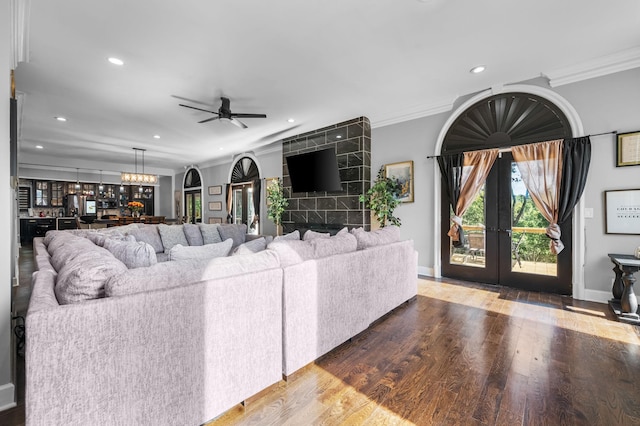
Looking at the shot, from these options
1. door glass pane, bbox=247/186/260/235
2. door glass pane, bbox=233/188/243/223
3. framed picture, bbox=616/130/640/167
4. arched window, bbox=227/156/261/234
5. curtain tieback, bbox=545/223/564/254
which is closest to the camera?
framed picture, bbox=616/130/640/167

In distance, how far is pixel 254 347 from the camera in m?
1.63

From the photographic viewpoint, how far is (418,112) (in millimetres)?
4691

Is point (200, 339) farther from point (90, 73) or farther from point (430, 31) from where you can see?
point (90, 73)

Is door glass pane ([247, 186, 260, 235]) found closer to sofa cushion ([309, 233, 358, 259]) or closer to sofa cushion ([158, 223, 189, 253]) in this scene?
sofa cushion ([158, 223, 189, 253])

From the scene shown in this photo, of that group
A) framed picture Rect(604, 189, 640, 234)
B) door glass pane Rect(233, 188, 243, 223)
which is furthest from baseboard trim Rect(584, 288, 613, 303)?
door glass pane Rect(233, 188, 243, 223)

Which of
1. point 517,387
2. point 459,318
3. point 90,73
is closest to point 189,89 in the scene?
point 90,73

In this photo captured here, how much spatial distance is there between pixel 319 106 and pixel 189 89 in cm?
202

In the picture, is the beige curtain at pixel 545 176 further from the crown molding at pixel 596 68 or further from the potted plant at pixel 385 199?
the potted plant at pixel 385 199

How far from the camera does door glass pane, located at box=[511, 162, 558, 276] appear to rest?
3742mm

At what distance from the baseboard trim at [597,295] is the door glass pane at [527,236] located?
0.37 m

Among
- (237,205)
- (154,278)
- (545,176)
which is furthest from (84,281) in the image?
(237,205)

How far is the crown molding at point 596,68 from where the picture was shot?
3.12 m

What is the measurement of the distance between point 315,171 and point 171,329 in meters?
4.70

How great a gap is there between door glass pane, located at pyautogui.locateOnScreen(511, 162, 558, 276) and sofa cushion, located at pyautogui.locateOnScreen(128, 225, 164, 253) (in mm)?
5417
